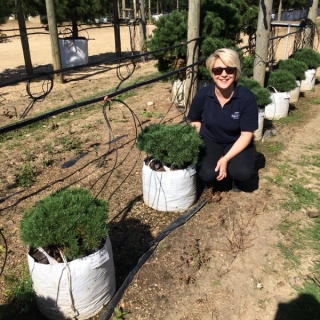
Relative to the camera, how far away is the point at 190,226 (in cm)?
284

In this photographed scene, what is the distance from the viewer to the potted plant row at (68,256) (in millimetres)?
1883

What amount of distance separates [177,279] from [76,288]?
70 cm

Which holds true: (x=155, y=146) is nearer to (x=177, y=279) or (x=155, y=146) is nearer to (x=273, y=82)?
(x=177, y=279)

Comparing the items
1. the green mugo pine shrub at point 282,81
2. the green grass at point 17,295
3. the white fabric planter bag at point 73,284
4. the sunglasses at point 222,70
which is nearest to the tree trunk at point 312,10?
the green mugo pine shrub at point 282,81

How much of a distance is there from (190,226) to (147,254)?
1.62 feet

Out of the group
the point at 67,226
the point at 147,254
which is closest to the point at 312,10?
the point at 147,254

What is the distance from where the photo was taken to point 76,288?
1929 mm

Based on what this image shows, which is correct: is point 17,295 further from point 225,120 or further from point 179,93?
point 179,93

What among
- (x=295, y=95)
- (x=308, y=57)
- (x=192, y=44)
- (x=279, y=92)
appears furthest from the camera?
(x=308, y=57)

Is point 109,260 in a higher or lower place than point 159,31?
lower

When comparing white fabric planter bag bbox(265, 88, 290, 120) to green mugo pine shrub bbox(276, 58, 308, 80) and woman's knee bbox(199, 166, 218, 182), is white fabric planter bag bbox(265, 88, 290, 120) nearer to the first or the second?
green mugo pine shrub bbox(276, 58, 308, 80)

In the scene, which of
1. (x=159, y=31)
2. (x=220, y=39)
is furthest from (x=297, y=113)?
(x=159, y=31)

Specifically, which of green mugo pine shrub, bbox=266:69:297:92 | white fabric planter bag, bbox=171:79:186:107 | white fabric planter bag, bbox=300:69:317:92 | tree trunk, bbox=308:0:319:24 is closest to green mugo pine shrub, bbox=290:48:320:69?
white fabric planter bag, bbox=300:69:317:92

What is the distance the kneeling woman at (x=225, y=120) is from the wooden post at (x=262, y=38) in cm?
249
